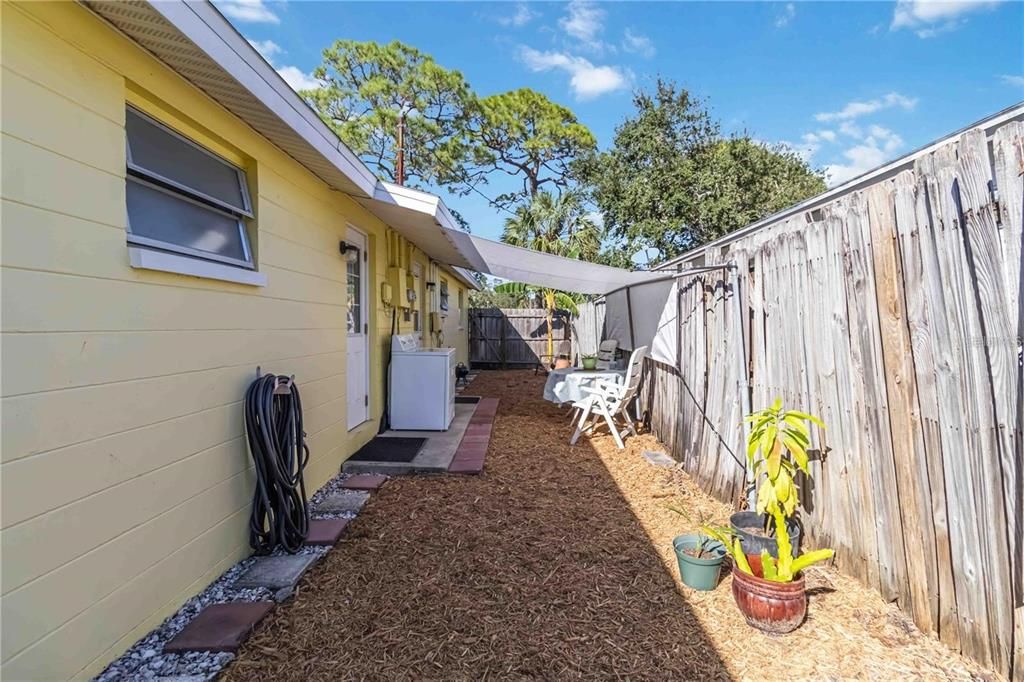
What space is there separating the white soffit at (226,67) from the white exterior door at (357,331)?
5.30 ft

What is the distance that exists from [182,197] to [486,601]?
2.54 meters

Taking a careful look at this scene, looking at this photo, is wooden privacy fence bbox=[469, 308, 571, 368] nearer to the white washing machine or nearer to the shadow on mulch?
the white washing machine

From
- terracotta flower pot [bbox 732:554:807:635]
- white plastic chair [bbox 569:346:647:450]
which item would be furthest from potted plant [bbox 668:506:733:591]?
white plastic chair [bbox 569:346:647:450]

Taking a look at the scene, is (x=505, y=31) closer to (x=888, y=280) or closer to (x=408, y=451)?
(x=408, y=451)

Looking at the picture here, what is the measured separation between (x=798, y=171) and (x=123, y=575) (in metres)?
16.9

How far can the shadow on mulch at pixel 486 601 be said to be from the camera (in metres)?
2.07

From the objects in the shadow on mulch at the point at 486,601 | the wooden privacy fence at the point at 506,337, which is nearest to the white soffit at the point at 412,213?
the shadow on mulch at the point at 486,601

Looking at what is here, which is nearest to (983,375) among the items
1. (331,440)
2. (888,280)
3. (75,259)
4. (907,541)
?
(888,280)

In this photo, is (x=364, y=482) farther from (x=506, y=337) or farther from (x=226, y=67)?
(x=506, y=337)

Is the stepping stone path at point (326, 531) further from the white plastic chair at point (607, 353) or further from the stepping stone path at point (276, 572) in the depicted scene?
the white plastic chair at point (607, 353)

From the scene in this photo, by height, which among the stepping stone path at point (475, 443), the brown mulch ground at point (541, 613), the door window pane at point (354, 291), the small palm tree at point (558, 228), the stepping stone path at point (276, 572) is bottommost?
the brown mulch ground at point (541, 613)

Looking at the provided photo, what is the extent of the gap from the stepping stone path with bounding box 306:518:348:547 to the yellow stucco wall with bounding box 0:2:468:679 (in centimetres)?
40

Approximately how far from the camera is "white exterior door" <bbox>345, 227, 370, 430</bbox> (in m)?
5.10

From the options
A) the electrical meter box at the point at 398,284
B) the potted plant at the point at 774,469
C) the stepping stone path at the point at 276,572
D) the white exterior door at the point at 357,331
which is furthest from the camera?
the electrical meter box at the point at 398,284
